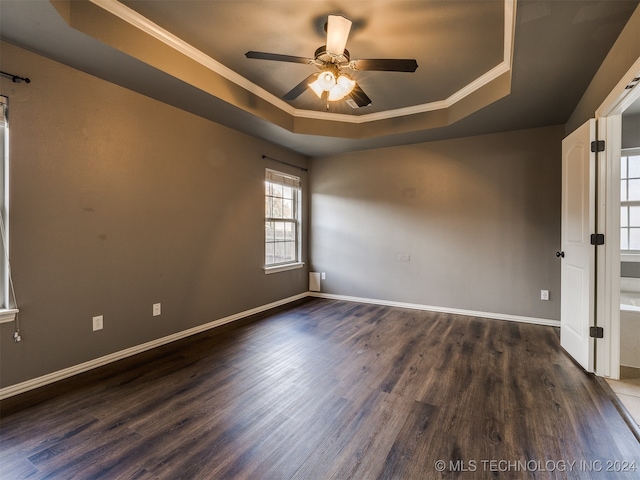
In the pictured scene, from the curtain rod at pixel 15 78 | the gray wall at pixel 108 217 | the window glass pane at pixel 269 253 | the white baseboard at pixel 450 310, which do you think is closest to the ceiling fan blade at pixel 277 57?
the gray wall at pixel 108 217

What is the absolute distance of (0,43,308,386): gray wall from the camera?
2211 millimetres

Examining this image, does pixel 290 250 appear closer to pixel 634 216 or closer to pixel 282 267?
pixel 282 267

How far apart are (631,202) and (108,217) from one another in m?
5.99

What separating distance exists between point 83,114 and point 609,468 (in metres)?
4.17

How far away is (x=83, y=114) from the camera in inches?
98.2

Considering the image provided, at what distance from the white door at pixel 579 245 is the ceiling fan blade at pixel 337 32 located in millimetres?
2085

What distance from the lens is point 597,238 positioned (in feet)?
7.85

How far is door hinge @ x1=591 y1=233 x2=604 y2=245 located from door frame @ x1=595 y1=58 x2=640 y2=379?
28mm

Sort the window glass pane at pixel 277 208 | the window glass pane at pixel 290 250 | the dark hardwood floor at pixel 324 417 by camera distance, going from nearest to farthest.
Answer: the dark hardwood floor at pixel 324 417
the window glass pane at pixel 277 208
the window glass pane at pixel 290 250

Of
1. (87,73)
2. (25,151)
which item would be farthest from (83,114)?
(25,151)

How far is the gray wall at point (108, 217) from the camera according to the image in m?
2.21

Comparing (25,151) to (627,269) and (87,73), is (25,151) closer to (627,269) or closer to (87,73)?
(87,73)

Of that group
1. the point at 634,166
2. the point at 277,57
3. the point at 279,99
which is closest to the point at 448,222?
the point at 634,166

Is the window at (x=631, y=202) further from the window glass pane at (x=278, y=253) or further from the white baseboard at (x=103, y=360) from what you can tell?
the white baseboard at (x=103, y=360)
